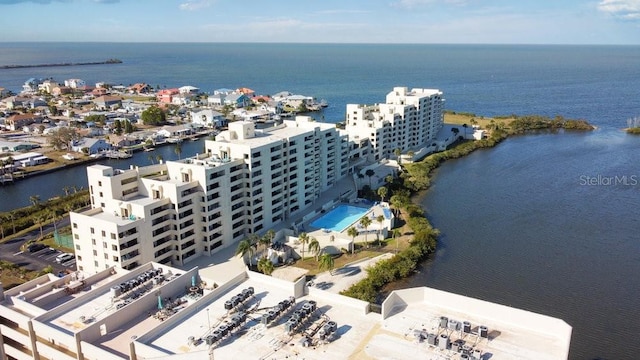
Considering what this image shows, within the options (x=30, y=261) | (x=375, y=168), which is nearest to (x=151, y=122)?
(x=375, y=168)

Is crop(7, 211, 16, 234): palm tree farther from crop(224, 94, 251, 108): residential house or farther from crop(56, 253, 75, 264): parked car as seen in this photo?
crop(224, 94, 251, 108): residential house

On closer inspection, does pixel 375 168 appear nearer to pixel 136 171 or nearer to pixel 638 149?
pixel 136 171

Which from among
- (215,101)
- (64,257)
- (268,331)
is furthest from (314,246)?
(215,101)

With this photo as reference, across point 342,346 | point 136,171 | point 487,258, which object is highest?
point 136,171

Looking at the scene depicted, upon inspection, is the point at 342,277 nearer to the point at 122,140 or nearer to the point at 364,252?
the point at 364,252

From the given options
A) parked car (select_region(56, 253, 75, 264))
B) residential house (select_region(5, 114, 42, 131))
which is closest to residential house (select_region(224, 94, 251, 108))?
residential house (select_region(5, 114, 42, 131))

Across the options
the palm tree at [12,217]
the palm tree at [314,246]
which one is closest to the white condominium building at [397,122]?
the palm tree at [314,246]

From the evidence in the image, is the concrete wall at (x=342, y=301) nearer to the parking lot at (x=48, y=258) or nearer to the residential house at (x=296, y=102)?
the parking lot at (x=48, y=258)
